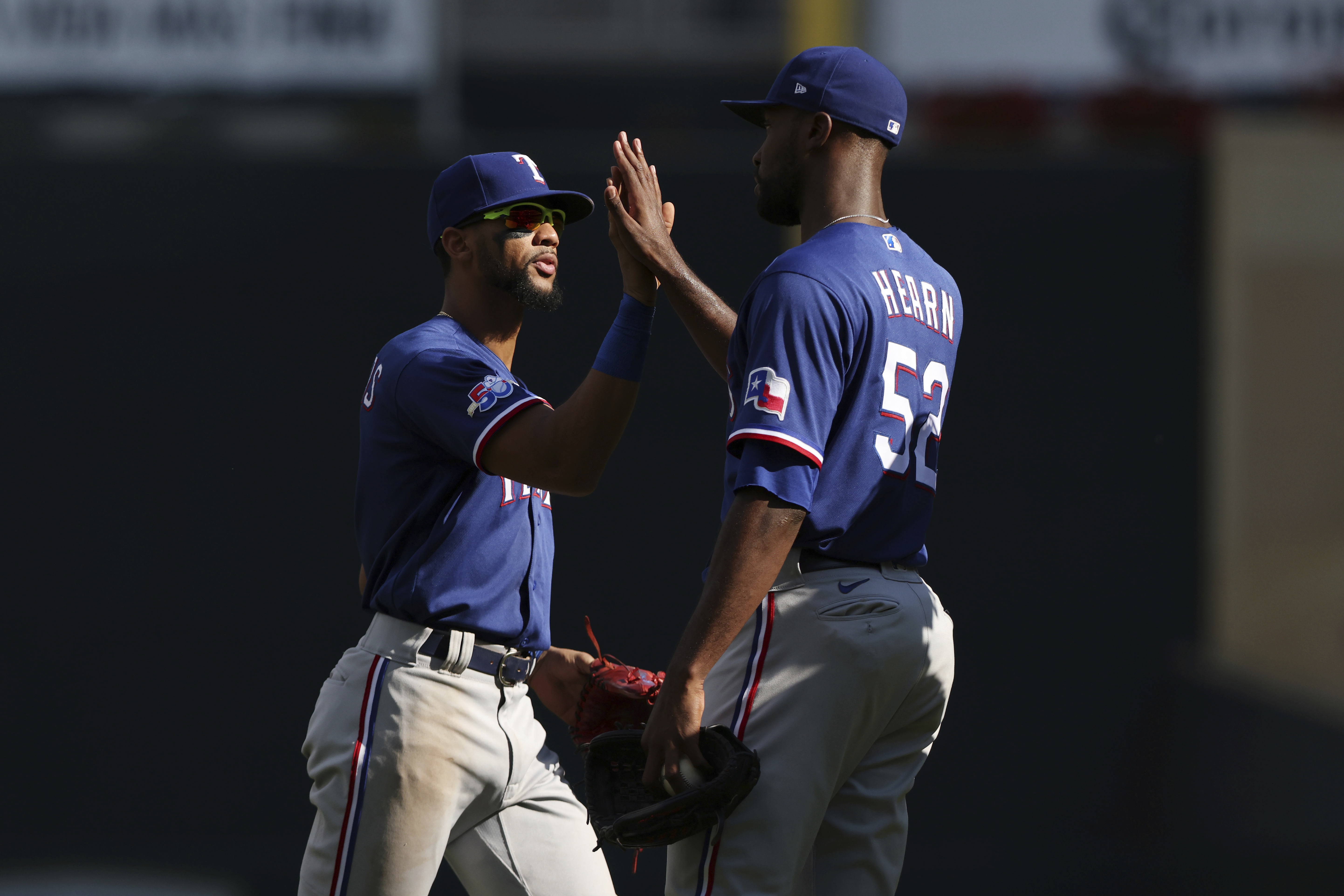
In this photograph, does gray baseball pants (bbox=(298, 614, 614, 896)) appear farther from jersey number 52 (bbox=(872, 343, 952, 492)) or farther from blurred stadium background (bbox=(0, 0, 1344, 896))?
blurred stadium background (bbox=(0, 0, 1344, 896))

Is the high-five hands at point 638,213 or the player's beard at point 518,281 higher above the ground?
the high-five hands at point 638,213

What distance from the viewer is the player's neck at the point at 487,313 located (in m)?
2.98

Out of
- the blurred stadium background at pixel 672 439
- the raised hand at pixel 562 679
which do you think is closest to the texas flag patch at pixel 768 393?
the raised hand at pixel 562 679

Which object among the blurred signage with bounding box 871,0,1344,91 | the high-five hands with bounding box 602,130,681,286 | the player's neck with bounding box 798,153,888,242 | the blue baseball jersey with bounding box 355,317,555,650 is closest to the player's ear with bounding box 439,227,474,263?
the blue baseball jersey with bounding box 355,317,555,650

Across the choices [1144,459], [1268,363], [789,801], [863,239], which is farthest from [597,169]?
[789,801]

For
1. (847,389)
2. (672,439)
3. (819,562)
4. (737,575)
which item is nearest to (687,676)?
(737,575)

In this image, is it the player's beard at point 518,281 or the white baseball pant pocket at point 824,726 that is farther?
the player's beard at point 518,281

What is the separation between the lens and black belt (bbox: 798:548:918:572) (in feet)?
8.29

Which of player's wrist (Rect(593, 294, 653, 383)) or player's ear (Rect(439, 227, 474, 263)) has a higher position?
player's ear (Rect(439, 227, 474, 263))

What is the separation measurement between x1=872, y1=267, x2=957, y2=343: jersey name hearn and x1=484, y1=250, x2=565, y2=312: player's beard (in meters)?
0.79

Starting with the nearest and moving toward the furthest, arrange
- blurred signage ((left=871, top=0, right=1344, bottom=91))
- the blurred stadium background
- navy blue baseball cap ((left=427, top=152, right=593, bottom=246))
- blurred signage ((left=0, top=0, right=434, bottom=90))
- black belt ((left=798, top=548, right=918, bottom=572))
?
black belt ((left=798, top=548, right=918, bottom=572)) → navy blue baseball cap ((left=427, top=152, right=593, bottom=246)) → the blurred stadium background → blurred signage ((left=0, top=0, right=434, bottom=90)) → blurred signage ((left=871, top=0, right=1344, bottom=91))

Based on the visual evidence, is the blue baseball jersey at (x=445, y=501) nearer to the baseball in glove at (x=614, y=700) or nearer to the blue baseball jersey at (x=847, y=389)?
the baseball in glove at (x=614, y=700)

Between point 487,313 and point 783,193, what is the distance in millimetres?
736

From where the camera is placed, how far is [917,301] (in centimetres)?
261
